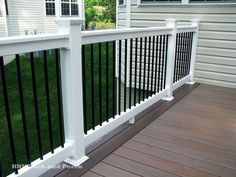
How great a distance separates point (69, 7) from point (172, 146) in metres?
12.0

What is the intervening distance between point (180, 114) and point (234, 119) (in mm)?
613

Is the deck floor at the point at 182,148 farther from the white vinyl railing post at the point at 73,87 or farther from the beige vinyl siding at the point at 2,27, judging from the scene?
the beige vinyl siding at the point at 2,27

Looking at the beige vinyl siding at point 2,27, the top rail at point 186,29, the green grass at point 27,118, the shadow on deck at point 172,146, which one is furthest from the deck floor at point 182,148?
the beige vinyl siding at point 2,27

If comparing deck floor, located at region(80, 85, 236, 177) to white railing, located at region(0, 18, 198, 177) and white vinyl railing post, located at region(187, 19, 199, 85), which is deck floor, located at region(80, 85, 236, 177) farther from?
white vinyl railing post, located at region(187, 19, 199, 85)

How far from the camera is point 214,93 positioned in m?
4.20

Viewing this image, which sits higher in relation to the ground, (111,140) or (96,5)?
(96,5)

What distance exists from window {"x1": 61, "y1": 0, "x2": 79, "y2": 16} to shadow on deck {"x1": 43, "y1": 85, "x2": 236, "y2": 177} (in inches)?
418

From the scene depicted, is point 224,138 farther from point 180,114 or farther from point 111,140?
point 111,140

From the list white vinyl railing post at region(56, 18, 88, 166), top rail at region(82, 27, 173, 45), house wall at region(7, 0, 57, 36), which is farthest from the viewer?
house wall at region(7, 0, 57, 36)

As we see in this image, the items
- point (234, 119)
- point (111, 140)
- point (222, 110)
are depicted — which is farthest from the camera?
point (222, 110)

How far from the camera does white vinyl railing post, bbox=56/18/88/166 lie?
187 centimetres

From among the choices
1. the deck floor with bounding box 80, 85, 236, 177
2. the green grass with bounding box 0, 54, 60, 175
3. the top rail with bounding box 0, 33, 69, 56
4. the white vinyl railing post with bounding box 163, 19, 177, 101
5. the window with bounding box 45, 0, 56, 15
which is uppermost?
the window with bounding box 45, 0, 56, 15

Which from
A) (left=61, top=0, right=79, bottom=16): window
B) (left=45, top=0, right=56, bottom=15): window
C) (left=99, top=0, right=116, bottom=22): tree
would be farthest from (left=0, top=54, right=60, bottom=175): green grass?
(left=99, top=0, right=116, bottom=22): tree

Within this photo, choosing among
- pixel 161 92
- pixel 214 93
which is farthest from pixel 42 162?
pixel 214 93
